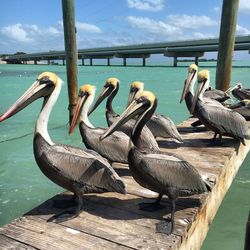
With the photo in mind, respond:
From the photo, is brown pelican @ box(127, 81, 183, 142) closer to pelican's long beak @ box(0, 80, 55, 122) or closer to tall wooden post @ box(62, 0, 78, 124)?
pelican's long beak @ box(0, 80, 55, 122)

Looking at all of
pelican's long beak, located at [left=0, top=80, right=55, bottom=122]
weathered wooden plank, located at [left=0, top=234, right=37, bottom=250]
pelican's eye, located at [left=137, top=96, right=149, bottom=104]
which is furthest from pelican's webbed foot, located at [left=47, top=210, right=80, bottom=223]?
pelican's eye, located at [left=137, top=96, right=149, bottom=104]

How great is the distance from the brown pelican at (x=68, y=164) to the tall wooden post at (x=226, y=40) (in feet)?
19.9

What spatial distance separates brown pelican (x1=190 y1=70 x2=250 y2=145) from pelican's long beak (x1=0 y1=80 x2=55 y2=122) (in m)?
3.11

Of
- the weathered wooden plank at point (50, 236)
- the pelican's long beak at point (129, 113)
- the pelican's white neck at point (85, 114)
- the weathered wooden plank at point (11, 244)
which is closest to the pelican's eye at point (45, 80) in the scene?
the pelican's long beak at point (129, 113)

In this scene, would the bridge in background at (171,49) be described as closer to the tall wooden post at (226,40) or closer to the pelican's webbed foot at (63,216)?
the tall wooden post at (226,40)

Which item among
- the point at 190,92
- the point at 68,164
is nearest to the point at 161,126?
the point at 190,92

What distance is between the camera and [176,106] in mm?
16484

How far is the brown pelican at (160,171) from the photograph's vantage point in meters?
3.22

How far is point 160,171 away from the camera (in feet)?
10.6

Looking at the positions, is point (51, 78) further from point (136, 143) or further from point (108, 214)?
point (108, 214)

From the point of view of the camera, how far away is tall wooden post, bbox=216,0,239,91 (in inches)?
326

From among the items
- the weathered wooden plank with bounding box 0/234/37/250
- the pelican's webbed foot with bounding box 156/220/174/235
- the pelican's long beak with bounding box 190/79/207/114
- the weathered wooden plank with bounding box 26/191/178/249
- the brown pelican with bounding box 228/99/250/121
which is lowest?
the brown pelican with bounding box 228/99/250/121

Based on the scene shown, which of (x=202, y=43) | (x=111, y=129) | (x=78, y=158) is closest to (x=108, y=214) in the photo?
(x=78, y=158)

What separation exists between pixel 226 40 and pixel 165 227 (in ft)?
21.4
